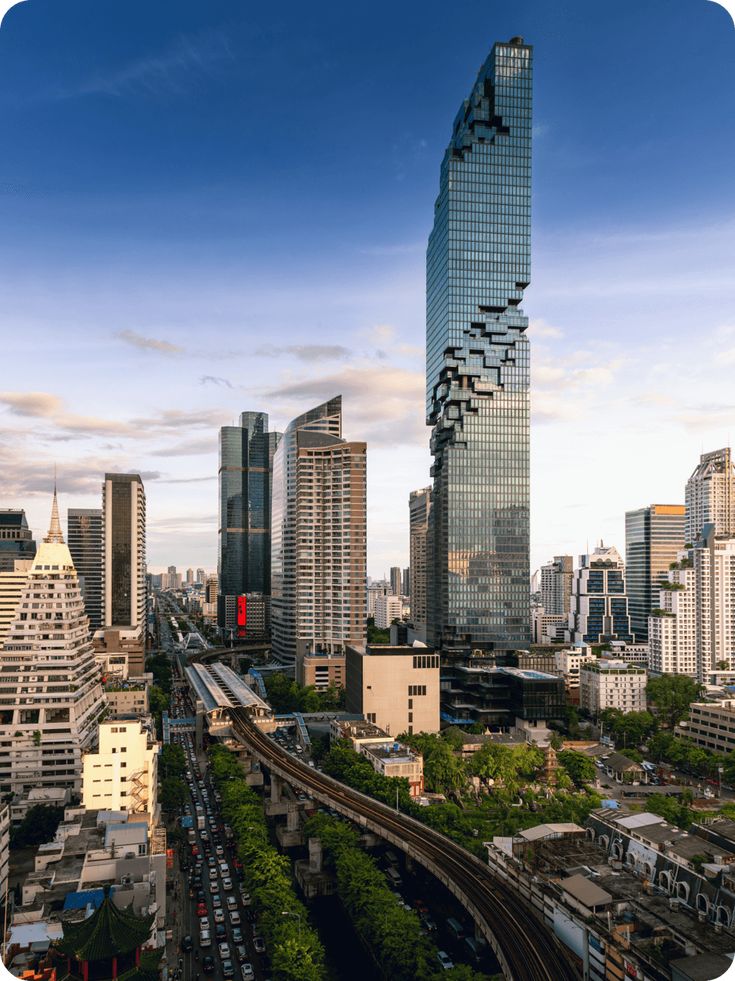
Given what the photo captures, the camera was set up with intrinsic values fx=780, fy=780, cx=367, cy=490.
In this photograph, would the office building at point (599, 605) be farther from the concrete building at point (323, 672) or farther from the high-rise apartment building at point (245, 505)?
the high-rise apartment building at point (245, 505)

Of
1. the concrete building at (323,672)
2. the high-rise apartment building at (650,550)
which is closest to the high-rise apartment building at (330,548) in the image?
the concrete building at (323,672)

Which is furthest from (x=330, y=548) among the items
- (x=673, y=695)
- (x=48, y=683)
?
(x=48, y=683)

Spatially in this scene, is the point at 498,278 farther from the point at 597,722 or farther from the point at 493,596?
the point at 597,722

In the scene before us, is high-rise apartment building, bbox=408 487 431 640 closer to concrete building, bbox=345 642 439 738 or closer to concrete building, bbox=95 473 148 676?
concrete building, bbox=95 473 148 676

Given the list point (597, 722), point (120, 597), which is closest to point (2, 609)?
point (120, 597)

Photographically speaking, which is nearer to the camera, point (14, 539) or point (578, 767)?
point (578, 767)

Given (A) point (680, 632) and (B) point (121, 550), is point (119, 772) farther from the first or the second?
(A) point (680, 632)

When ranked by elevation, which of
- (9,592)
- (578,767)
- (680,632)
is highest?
(9,592)
